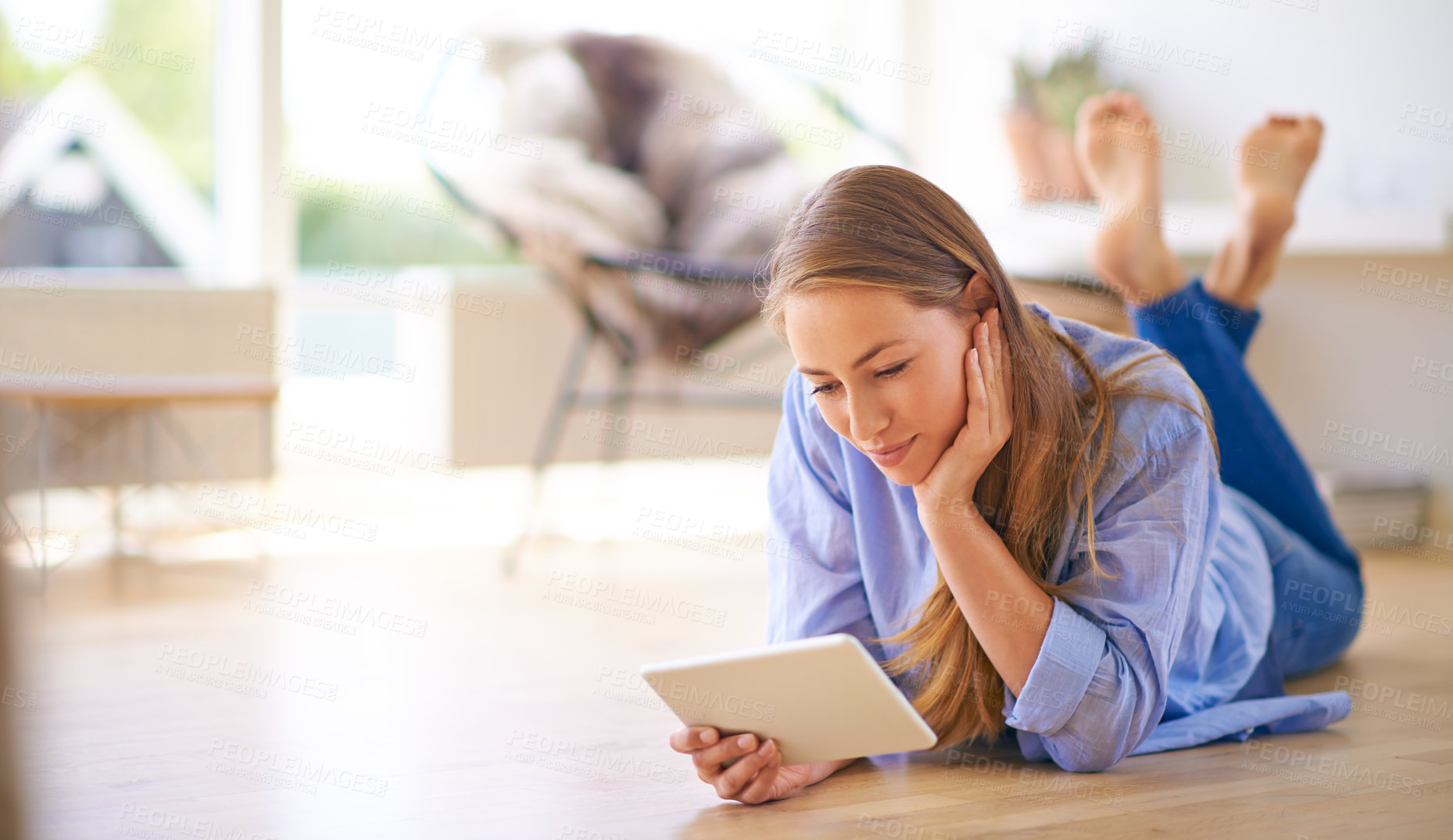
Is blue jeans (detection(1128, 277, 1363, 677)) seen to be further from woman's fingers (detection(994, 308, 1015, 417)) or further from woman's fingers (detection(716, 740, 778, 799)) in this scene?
woman's fingers (detection(716, 740, 778, 799))

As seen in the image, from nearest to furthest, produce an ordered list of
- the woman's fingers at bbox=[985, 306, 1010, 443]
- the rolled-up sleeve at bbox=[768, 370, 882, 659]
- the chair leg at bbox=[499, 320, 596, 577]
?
the woman's fingers at bbox=[985, 306, 1010, 443], the rolled-up sleeve at bbox=[768, 370, 882, 659], the chair leg at bbox=[499, 320, 596, 577]

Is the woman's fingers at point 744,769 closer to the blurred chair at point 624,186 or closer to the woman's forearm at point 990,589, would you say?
the woman's forearm at point 990,589

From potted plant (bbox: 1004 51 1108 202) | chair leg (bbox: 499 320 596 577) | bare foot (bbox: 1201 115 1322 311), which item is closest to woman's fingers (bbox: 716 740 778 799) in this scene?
bare foot (bbox: 1201 115 1322 311)

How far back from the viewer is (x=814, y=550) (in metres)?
1.38

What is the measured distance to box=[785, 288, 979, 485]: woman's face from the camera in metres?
1.11

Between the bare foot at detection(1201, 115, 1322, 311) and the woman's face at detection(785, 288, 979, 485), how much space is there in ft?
3.28

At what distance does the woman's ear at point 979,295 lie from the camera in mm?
1177

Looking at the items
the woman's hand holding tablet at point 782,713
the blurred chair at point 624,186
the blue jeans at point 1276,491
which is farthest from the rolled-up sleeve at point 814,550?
the blurred chair at point 624,186

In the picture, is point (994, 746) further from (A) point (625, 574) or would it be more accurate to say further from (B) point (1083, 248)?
(B) point (1083, 248)

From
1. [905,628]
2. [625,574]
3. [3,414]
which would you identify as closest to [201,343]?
[625,574]

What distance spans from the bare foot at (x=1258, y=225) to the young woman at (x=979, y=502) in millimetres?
669

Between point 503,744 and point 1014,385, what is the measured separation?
0.74 m

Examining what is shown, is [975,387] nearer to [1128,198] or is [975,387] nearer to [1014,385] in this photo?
[1014,385]

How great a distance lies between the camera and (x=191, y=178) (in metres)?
4.09
